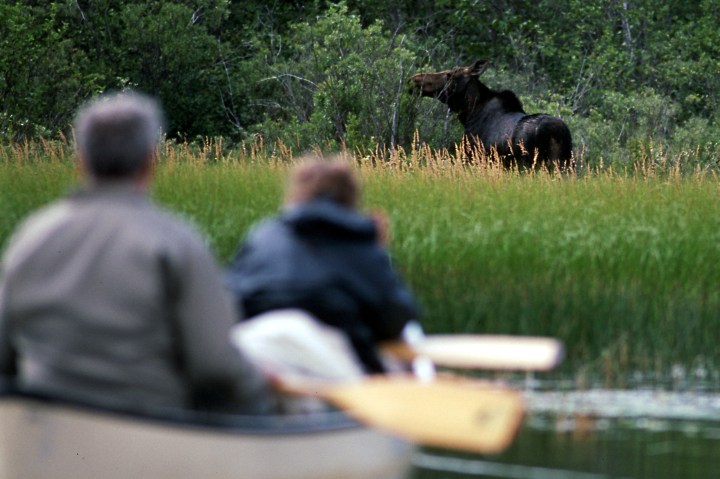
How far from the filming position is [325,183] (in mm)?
5969

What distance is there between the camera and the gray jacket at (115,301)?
473cm

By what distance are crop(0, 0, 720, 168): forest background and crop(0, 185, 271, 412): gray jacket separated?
48.0 feet

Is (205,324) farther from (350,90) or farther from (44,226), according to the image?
(350,90)

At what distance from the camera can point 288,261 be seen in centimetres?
595

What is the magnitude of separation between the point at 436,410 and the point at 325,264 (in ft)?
2.55

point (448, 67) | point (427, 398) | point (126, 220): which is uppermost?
point (126, 220)

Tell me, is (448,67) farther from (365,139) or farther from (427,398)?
(427,398)

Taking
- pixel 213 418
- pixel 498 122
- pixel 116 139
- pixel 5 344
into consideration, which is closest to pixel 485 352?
pixel 213 418

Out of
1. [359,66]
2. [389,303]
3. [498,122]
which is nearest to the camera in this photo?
[389,303]

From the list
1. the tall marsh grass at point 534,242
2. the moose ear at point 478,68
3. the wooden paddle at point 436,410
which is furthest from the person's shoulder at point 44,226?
the moose ear at point 478,68

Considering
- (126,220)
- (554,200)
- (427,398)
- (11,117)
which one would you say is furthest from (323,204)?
(11,117)

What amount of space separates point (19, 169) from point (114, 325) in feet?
38.3

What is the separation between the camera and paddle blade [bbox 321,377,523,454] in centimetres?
537

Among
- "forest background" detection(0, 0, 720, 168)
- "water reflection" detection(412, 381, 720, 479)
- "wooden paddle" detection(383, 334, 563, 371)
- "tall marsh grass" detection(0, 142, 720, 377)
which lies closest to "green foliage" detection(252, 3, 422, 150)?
"forest background" detection(0, 0, 720, 168)
